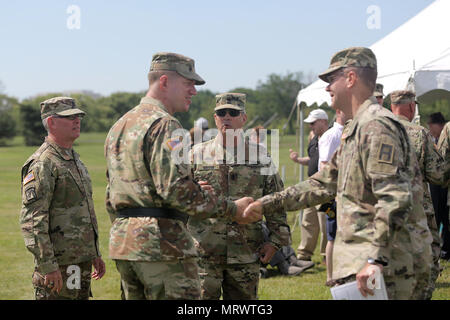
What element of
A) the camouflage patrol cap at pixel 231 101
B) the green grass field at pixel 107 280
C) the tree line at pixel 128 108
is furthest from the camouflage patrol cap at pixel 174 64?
the tree line at pixel 128 108

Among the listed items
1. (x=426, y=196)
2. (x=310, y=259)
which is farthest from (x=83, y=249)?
(x=310, y=259)

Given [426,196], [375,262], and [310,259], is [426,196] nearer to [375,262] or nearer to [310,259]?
[375,262]

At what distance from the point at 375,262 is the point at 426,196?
2.81 m

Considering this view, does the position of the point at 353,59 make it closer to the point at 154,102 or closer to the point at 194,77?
the point at 194,77

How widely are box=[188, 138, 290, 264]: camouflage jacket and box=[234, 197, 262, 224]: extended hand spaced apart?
341mm

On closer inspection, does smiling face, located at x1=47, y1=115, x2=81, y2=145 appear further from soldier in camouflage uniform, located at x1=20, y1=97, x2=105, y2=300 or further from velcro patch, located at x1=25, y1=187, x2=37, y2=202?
velcro patch, located at x1=25, y1=187, x2=37, y2=202

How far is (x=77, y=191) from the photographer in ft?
16.0

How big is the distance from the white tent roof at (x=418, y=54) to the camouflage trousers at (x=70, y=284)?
208 inches

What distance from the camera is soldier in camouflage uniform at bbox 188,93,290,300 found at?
468 centimetres

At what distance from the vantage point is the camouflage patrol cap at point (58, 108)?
5.02m

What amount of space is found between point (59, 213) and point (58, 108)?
102cm
